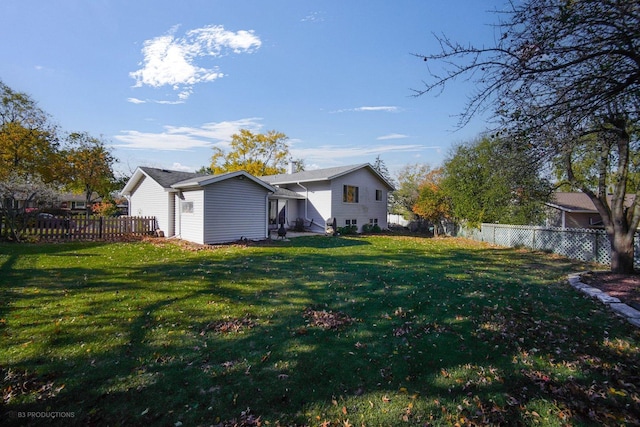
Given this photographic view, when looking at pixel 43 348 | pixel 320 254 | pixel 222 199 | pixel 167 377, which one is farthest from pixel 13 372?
pixel 222 199

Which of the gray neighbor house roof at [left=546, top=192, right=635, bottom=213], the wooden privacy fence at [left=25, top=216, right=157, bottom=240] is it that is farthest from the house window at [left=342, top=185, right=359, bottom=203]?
the gray neighbor house roof at [left=546, top=192, right=635, bottom=213]

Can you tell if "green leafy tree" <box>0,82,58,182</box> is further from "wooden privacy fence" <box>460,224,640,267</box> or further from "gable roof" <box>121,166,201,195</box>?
"wooden privacy fence" <box>460,224,640,267</box>

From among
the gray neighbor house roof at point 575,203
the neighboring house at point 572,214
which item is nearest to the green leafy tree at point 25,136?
the gray neighbor house roof at point 575,203

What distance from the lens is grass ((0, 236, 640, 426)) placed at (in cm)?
253

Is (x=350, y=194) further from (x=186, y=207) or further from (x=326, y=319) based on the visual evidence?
(x=326, y=319)

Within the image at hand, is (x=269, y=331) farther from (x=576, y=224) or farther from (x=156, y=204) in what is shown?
(x=576, y=224)

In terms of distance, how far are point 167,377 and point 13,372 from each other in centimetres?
149

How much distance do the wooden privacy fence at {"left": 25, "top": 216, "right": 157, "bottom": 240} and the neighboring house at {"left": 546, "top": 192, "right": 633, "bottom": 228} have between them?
1081 inches

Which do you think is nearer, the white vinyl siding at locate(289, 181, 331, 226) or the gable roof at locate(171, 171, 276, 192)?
the gable roof at locate(171, 171, 276, 192)

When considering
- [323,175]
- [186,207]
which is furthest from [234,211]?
[323,175]

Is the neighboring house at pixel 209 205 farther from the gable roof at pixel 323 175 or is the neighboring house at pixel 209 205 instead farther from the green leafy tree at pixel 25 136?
the green leafy tree at pixel 25 136

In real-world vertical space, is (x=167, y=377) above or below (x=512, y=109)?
below

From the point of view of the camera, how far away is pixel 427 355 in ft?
11.4

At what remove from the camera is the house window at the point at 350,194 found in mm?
20922
